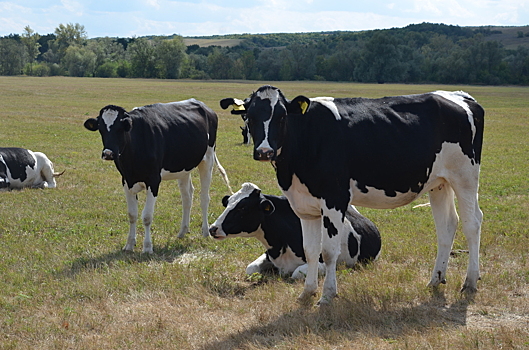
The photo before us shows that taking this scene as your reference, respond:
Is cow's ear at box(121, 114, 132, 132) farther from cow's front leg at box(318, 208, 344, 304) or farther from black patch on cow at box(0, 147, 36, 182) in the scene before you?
black patch on cow at box(0, 147, 36, 182)

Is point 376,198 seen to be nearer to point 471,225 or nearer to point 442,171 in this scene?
point 442,171

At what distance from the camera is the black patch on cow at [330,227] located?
283 inches

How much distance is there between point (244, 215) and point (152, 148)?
2617mm

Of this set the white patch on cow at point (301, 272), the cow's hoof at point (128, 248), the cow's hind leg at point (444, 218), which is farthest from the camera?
the cow's hoof at point (128, 248)

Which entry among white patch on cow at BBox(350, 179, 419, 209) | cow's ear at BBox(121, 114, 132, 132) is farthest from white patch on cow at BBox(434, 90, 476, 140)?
cow's ear at BBox(121, 114, 132, 132)

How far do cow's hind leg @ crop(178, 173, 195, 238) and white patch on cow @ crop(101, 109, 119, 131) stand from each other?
7.16ft

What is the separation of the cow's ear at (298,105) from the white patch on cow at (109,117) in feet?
13.3

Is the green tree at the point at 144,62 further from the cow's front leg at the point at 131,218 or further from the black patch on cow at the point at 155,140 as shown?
the cow's front leg at the point at 131,218

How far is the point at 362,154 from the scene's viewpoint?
7336mm

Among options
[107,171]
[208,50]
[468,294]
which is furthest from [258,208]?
[208,50]

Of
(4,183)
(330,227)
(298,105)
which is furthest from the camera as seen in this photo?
(4,183)

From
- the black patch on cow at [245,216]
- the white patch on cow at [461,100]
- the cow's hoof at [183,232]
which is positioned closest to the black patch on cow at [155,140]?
the cow's hoof at [183,232]

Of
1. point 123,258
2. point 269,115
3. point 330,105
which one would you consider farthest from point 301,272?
point 123,258

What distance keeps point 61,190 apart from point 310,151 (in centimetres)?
1050
